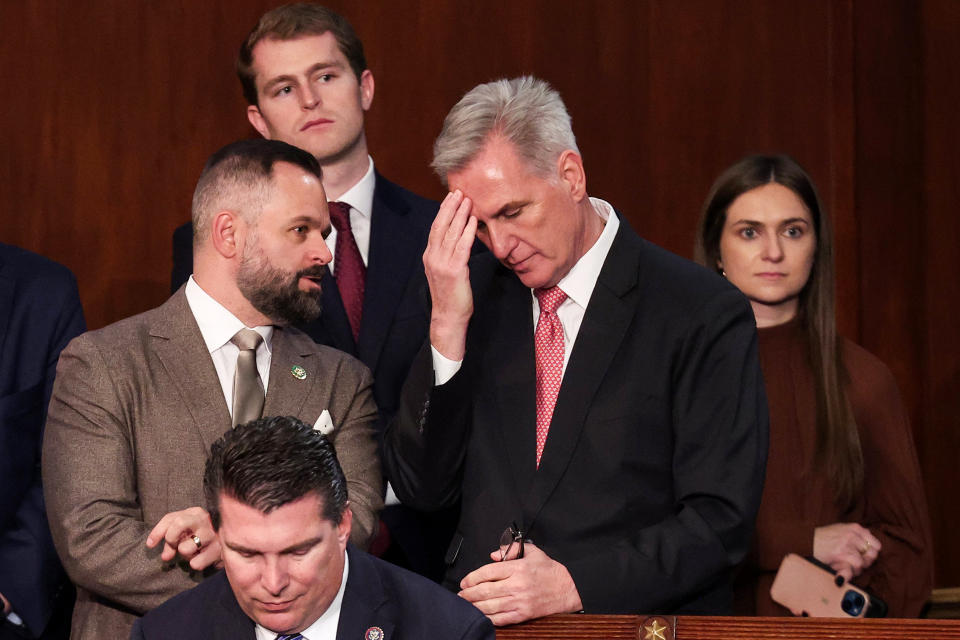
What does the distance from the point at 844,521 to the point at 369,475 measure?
51.1 inches

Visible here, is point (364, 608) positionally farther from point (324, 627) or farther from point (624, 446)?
point (624, 446)

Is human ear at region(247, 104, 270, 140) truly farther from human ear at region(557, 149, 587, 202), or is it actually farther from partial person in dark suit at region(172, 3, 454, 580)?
human ear at region(557, 149, 587, 202)

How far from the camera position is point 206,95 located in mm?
4605

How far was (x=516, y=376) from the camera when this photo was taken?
9.99ft

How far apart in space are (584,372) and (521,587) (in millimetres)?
469

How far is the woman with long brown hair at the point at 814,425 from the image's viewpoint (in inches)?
142

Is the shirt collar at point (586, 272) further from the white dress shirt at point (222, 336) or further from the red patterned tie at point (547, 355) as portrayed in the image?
the white dress shirt at point (222, 336)

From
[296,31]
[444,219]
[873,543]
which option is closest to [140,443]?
[444,219]

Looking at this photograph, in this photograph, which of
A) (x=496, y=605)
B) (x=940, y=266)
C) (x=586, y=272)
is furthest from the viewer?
(x=940, y=266)

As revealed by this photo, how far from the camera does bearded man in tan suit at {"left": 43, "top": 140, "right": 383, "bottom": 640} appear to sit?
2.89m

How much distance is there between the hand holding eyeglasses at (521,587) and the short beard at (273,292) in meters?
0.77

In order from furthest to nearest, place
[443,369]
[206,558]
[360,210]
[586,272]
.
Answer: [360,210], [586,272], [443,369], [206,558]

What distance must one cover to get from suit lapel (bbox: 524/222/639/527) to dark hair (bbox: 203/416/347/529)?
486 mm

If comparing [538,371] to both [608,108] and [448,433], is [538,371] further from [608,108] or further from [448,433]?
[608,108]
